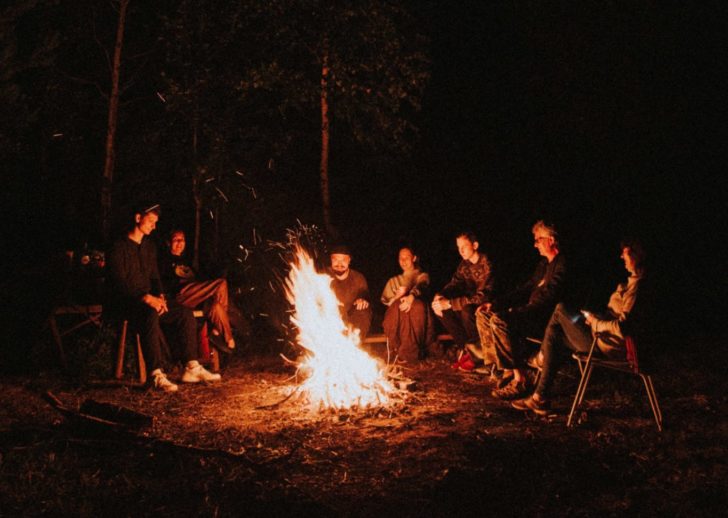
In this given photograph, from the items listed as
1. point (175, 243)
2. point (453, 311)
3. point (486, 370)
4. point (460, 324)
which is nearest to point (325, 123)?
point (175, 243)

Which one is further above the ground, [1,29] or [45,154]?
[1,29]

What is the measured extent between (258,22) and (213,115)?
1.71m

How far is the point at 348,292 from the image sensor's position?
7.93 metres

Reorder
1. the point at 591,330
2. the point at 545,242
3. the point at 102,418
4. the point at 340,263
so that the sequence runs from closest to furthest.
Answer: the point at 102,418
the point at 591,330
the point at 545,242
the point at 340,263

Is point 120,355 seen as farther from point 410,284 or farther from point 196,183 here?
point 196,183

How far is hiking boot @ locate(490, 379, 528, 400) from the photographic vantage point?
6113 mm

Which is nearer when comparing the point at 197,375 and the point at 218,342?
the point at 197,375

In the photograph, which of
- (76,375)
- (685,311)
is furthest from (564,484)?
(685,311)

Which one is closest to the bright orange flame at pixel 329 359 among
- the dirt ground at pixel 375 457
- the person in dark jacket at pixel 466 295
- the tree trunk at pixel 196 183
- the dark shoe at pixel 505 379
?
the dirt ground at pixel 375 457

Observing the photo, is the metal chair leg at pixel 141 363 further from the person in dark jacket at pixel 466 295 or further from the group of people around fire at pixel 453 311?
the person in dark jacket at pixel 466 295

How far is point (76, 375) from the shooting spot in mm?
6934

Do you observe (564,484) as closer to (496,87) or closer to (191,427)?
(191,427)

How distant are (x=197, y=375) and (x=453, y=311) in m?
2.96

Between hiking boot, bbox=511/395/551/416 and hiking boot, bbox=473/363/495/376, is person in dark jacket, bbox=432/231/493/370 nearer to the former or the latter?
hiking boot, bbox=473/363/495/376
